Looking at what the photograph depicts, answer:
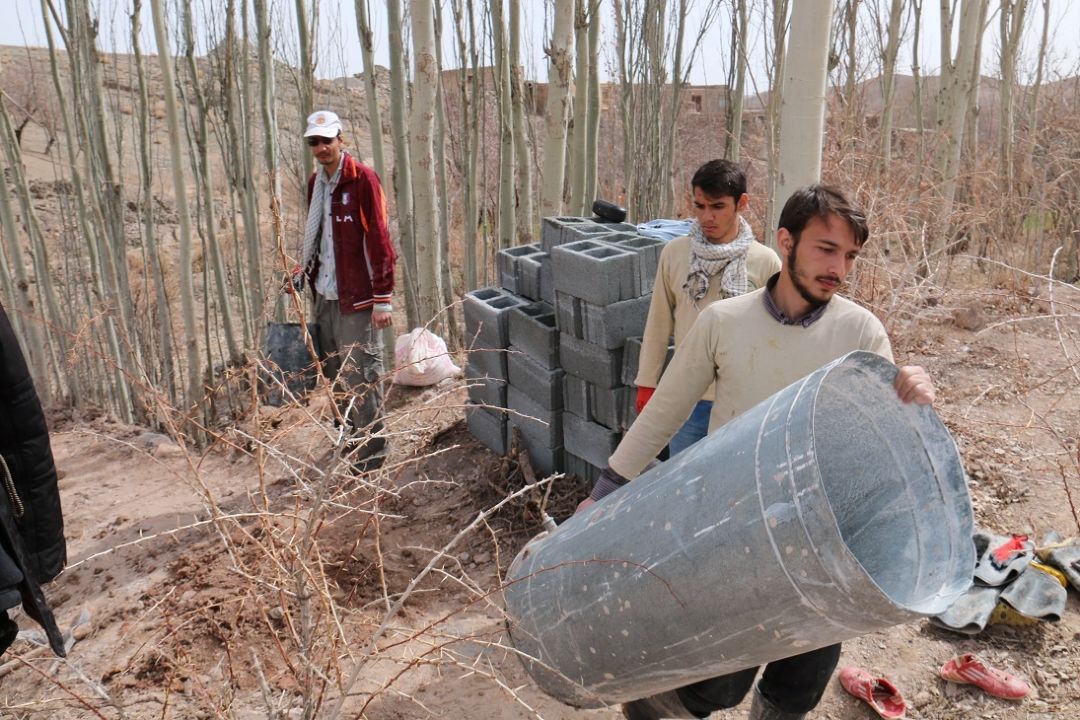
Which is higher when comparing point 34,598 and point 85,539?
point 34,598

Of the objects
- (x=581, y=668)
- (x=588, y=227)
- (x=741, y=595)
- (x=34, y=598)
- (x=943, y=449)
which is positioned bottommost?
(x=581, y=668)

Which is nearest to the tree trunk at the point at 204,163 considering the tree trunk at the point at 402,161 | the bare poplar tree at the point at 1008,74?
the tree trunk at the point at 402,161

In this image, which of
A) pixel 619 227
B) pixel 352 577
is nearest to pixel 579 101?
pixel 619 227

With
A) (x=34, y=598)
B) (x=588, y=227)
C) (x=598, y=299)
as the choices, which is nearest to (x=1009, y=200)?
(x=588, y=227)

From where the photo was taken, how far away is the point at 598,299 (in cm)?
341

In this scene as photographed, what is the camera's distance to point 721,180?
261cm

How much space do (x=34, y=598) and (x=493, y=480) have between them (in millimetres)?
2310

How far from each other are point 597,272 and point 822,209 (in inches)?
63.6

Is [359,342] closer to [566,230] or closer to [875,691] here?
[566,230]

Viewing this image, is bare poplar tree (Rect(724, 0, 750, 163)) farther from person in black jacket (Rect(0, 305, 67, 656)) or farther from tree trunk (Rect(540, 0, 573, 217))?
person in black jacket (Rect(0, 305, 67, 656))

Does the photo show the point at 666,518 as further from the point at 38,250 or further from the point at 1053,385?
the point at 38,250

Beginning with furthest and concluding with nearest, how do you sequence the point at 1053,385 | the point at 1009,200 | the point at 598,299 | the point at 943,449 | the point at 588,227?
the point at 1009,200
the point at 1053,385
the point at 588,227
the point at 598,299
the point at 943,449

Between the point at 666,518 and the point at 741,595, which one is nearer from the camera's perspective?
the point at 741,595

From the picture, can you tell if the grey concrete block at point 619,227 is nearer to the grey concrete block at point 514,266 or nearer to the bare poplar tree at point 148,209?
the grey concrete block at point 514,266
